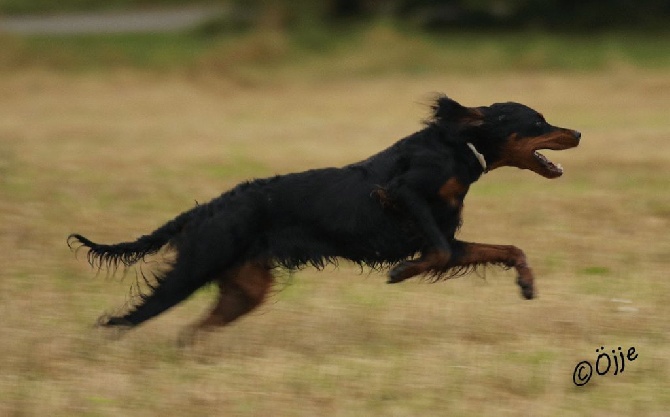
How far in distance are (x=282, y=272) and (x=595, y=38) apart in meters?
24.7

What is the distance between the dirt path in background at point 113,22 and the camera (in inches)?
1391

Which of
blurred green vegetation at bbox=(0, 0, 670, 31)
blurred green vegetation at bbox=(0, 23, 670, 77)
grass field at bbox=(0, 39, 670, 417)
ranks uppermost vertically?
blurred green vegetation at bbox=(0, 0, 670, 31)

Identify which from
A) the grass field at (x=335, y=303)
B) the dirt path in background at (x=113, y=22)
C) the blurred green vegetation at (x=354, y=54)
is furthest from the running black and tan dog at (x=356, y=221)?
the dirt path in background at (x=113, y=22)

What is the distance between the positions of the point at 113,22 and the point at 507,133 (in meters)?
32.5

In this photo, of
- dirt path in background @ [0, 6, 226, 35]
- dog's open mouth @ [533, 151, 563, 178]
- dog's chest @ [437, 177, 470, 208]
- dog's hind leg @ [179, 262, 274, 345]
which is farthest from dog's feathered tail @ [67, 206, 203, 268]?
dirt path in background @ [0, 6, 226, 35]

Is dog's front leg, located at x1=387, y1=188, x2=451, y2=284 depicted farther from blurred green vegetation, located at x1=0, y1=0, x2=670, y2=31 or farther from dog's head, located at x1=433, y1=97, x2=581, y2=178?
blurred green vegetation, located at x1=0, y1=0, x2=670, y2=31

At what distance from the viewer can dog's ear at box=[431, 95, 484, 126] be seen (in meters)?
7.00

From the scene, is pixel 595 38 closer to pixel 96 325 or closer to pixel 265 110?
pixel 265 110

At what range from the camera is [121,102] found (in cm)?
2136

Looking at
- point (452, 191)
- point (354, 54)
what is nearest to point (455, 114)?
point (452, 191)

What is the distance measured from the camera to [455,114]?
276 inches

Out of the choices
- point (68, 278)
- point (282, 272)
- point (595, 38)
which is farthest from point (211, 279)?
point (595, 38)

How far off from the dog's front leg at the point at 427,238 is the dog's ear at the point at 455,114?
0.53 metres

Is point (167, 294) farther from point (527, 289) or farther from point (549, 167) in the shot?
point (549, 167)
